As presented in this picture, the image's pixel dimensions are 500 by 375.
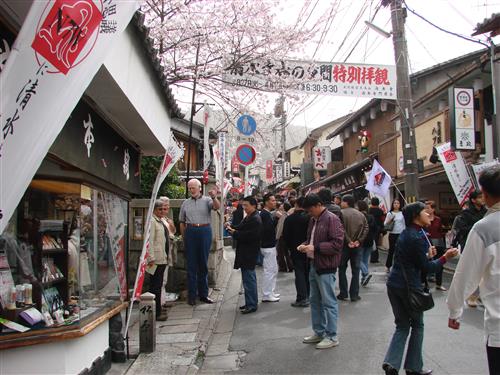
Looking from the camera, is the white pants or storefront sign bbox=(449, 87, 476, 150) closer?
the white pants

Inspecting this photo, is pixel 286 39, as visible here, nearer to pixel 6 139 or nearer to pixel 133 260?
pixel 133 260

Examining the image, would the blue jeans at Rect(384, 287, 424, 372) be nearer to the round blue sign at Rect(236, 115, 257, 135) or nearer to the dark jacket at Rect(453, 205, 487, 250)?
the dark jacket at Rect(453, 205, 487, 250)

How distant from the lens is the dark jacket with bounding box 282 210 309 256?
8.85 metres

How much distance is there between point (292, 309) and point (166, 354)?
313 centimetres

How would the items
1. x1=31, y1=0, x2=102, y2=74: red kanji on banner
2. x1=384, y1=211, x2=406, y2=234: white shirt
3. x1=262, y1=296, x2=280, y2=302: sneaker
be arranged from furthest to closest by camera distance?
x1=384, y1=211, x2=406, y2=234: white shirt, x1=262, y1=296, x2=280, y2=302: sneaker, x1=31, y1=0, x2=102, y2=74: red kanji on banner

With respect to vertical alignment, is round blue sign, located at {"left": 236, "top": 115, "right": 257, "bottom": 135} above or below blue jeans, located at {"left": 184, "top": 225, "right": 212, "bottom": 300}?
above

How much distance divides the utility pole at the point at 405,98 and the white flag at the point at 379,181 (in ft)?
3.89

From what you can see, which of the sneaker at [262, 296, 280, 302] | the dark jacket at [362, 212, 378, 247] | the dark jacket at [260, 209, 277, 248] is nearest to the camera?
the dark jacket at [260, 209, 277, 248]

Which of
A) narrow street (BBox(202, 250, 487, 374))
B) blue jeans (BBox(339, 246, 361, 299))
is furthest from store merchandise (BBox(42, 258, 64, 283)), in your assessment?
blue jeans (BBox(339, 246, 361, 299))

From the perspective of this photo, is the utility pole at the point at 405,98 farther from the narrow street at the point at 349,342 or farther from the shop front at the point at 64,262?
the shop front at the point at 64,262

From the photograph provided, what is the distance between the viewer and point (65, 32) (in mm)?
2574

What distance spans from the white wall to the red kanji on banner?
1.18 m

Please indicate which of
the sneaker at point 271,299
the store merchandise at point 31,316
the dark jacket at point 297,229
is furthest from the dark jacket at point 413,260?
the sneaker at point 271,299

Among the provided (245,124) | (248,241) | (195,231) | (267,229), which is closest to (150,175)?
(245,124)
